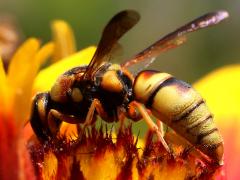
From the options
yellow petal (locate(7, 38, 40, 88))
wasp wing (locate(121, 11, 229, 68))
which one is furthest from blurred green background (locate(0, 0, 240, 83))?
yellow petal (locate(7, 38, 40, 88))

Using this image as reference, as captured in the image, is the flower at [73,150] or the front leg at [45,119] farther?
the front leg at [45,119]

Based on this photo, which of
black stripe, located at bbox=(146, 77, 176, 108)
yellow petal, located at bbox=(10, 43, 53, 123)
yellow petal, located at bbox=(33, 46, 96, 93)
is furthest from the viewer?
yellow petal, located at bbox=(33, 46, 96, 93)

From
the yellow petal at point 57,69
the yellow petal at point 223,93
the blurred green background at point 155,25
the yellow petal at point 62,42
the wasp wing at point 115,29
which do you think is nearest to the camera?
the wasp wing at point 115,29

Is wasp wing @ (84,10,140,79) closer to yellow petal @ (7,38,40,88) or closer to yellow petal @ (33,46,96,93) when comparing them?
yellow petal @ (7,38,40,88)

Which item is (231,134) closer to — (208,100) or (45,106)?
(208,100)

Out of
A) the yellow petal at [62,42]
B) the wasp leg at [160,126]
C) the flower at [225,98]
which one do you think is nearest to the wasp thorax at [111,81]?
the wasp leg at [160,126]

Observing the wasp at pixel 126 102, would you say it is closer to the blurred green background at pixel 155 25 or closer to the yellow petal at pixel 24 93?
the yellow petal at pixel 24 93
